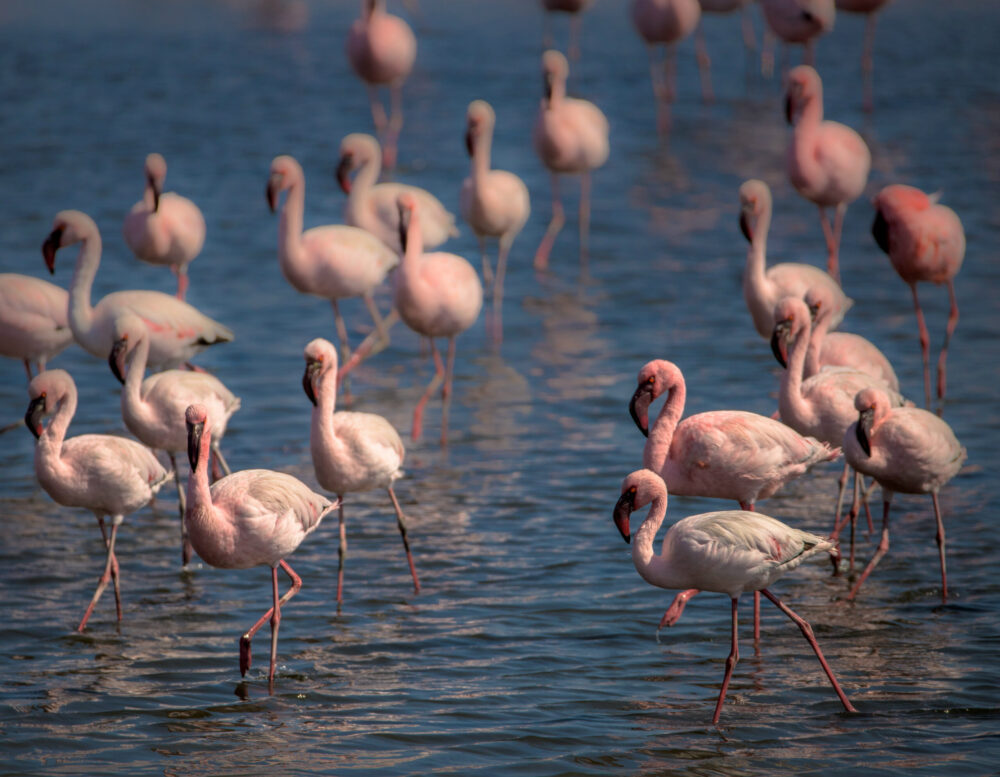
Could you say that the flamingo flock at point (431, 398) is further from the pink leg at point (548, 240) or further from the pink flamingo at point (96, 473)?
the pink leg at point (548, 240)

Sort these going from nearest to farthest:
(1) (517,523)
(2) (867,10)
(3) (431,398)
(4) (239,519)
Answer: (4) (239,519) → (1) (517,523) → (3) (431,398) → (2) (867,10)

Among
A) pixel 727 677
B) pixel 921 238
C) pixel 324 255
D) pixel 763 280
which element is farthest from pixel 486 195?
pixel 727 677

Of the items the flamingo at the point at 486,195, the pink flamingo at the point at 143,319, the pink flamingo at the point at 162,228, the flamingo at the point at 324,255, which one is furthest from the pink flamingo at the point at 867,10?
the pink flamingo at the point at 143,319

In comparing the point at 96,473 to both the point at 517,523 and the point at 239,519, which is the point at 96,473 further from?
the point at 517,523

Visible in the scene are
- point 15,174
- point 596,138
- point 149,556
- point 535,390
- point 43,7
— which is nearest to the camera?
point 149,556

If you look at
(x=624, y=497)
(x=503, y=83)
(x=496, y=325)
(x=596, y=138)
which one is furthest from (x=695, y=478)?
(x=503, y=83)

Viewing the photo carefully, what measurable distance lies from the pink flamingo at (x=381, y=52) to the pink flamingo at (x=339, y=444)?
8.92 m

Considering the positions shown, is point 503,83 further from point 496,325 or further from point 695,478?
point 695,478

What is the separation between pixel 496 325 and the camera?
1082cm

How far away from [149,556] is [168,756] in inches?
85.3

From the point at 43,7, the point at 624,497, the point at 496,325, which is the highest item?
the point at 43,7

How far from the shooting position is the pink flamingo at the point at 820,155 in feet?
34.8

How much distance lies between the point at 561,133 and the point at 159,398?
6.03m

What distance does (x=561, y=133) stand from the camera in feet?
39.9
